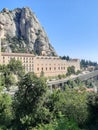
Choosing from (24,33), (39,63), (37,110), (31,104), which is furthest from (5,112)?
(24,33)

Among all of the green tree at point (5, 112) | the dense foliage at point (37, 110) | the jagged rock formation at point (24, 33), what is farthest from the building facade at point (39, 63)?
the dense foliage at point (37, 110)

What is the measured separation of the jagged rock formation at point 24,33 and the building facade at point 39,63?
13112 millimetres

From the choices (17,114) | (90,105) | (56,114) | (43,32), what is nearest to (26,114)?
(17,114)

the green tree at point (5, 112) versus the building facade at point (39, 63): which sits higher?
the building facade at point (39, 63)

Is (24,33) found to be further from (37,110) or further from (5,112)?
(37,110)

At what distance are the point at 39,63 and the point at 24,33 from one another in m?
30.3

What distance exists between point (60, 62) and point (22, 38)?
77.2ft

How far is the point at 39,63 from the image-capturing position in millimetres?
103688

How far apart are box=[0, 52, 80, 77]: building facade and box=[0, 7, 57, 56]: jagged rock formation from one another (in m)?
13.1

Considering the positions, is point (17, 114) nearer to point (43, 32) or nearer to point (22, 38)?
point (22, 38)

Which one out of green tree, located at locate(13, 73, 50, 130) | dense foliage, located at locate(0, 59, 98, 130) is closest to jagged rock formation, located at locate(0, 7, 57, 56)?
dense foliage, located at locate(0, 59, 98, 130)

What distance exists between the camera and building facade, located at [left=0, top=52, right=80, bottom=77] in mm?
92188

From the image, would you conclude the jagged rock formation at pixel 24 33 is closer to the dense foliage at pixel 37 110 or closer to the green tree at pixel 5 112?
the green tree at pixel 5 112

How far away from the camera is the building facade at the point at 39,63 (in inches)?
3629
